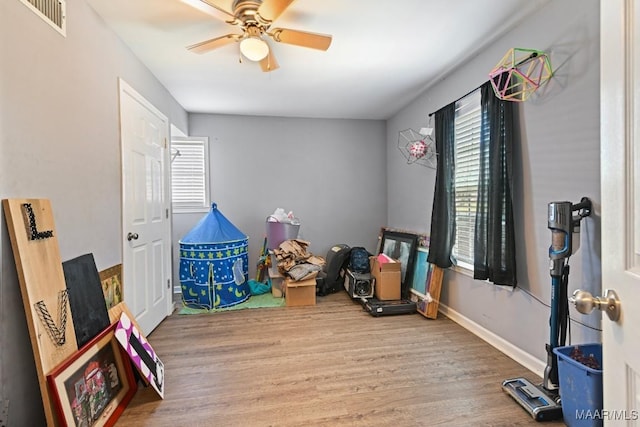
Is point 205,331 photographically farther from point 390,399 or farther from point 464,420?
point 464,420

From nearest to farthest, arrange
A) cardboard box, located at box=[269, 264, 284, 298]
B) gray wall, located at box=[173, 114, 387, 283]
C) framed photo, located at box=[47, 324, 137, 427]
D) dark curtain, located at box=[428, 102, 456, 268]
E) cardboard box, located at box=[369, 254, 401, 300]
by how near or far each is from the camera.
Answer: framed photo, located at box=[47, 324, 137, 427]
dark curtain, located at box=[428, 102, 456, 268]
cardboard box, located at box=[369, 254, 401, 300]
cardboard box, located at box=[269, 264, 284, 298]
gray wall, located at box=[173, 114, 387, 283]

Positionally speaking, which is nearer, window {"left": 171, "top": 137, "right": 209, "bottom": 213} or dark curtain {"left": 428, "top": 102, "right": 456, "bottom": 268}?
dark curtain {"left": 428, "top": 102, "right": 456, "bottom": 268}

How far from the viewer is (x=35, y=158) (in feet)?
4.93

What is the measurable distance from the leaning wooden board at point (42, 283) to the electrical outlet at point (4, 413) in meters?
0.12

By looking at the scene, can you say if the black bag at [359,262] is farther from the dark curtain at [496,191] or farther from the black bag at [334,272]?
the dark curtain at [496,191]

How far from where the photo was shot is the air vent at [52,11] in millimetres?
1505

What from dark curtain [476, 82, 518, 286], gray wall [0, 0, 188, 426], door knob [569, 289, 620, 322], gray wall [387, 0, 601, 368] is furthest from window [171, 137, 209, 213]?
door knob [569, 289, 620, 322]

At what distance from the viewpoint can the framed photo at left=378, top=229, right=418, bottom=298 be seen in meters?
3.66

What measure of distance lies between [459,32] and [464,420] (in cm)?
260

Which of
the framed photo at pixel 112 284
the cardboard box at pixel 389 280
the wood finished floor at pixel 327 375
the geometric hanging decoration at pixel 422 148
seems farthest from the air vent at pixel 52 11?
the cardboard box at pixel 389 280

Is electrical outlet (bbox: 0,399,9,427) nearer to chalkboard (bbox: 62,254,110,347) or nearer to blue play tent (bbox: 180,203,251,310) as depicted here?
chalkboard (bbox: 62,254,110,347)

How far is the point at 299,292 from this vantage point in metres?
3.64

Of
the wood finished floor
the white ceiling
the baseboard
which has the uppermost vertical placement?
the white ceiling

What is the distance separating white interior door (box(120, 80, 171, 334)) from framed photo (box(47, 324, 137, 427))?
66 cm
